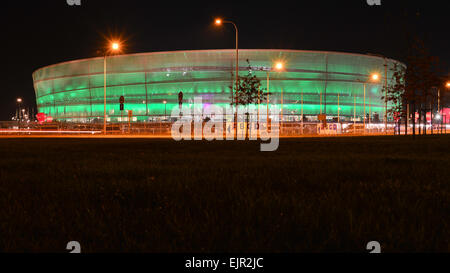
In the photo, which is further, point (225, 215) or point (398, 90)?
point (398, 90)

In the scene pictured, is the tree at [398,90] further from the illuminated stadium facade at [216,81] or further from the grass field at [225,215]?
the illuminated stadium facade at [216,81]

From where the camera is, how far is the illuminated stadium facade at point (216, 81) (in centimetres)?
8106

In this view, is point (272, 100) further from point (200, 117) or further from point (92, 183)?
point (92, 183)

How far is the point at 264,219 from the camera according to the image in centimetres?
288

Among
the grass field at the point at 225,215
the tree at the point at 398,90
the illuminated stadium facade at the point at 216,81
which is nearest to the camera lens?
the grass field at the point at 225,215

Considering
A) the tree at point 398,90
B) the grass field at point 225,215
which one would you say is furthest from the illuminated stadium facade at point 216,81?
the grass field at point 225,215

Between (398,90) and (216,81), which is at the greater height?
(216,81)

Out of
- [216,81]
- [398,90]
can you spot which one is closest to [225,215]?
[398,90]

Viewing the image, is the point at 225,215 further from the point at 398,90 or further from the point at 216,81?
the point at 216,81

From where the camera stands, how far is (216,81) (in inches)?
3194

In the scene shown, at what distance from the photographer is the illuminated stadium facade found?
81062 mm

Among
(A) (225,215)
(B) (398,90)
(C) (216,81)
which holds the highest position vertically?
(C) (216,81)

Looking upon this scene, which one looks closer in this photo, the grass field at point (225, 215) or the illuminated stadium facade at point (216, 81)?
the grass field at point (225, 215)

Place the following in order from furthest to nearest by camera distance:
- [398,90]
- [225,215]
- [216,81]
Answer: [216,81], [398,90], [225,215]
